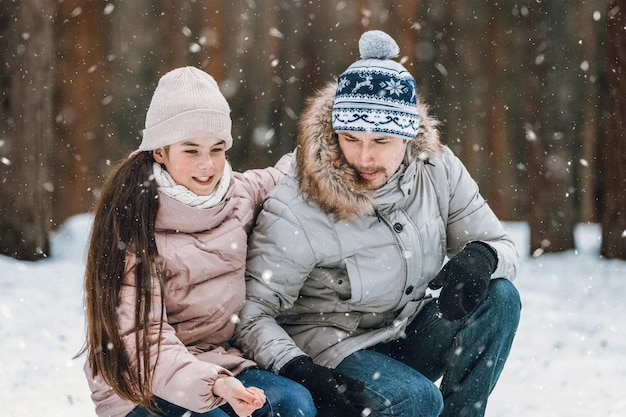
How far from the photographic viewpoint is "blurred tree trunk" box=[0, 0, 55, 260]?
225 inches

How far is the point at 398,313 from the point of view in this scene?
284 cm

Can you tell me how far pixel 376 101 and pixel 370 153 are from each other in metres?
0.17

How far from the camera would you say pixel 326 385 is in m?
2.44

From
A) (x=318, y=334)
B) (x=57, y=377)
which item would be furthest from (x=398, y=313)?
(x=57, y=377)

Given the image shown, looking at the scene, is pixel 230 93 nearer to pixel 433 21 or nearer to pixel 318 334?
pixel 433 21

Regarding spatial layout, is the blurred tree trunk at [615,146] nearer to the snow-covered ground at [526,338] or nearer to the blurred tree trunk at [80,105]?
the snow-covered ground at [526,338]

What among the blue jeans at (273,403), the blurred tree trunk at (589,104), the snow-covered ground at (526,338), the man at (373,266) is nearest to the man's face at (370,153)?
the man at (373,266)

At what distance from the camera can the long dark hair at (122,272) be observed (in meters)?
2.34

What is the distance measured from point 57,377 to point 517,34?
505cm

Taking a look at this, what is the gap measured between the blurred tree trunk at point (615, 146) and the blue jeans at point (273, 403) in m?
4.06

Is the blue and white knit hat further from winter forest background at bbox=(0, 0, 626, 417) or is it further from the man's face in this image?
winter forest background at bbox=(0, 0, 626, 417)

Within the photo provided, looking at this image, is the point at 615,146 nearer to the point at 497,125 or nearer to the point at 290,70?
the point at 497,125

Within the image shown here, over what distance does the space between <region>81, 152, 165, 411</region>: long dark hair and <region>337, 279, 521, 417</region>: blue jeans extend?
66 cm

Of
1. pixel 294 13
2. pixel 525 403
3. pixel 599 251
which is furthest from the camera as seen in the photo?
pixel 294 13
